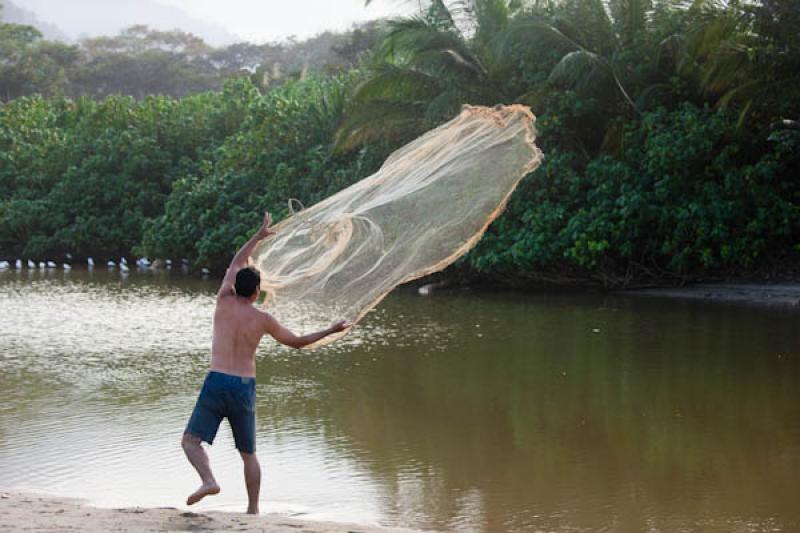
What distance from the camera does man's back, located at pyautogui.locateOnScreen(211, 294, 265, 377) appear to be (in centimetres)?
564

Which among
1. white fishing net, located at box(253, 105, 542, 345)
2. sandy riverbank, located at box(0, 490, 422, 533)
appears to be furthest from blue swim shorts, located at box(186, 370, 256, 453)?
white fishing net, located at box(253, 105, 542, 345)

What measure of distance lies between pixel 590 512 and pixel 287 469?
6.92 ft

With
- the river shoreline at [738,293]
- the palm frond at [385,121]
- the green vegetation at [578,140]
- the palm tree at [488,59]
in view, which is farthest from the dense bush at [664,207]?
the palm frond at [385,121]

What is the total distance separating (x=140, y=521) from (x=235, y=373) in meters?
0.82

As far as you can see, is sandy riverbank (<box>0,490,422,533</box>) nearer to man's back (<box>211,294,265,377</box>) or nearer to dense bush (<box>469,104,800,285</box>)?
man's back (<box>211,294,265,377</box>)

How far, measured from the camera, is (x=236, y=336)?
5641 millimetres

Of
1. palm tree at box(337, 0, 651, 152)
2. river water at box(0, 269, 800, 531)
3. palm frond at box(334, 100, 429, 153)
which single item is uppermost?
palm tree at box(337, 0, 651, 152)

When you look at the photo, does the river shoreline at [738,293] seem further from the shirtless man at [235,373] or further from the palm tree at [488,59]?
the shirtless man at [235,373]

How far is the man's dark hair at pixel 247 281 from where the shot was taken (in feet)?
18.7

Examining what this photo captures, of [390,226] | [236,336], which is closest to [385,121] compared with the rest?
[390,226]

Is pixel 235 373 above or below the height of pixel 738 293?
above

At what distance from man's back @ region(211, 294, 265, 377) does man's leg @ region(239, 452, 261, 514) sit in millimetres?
409

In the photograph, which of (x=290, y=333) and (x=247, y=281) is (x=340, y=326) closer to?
(x=290, y=333)

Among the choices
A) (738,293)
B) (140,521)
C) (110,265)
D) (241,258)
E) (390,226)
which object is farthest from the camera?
(110,265)
